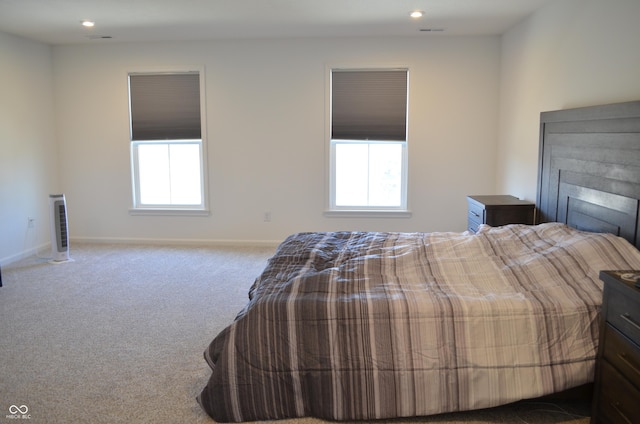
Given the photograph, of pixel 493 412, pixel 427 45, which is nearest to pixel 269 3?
pixel 427 45

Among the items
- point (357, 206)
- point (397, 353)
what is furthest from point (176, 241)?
point (397, 353)

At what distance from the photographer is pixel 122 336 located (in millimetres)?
3320

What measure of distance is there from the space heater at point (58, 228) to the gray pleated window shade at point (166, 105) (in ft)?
4.13

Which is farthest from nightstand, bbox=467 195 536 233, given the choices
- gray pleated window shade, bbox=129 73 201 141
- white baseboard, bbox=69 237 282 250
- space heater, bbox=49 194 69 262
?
space heater, bbox=49 194 69 262

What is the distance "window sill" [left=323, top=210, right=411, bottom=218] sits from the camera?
18.9 feet

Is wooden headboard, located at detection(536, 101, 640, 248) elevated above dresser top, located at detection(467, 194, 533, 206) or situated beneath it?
elevated above

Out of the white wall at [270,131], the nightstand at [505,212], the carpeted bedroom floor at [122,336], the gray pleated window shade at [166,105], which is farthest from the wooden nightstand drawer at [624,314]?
the gray pleated window shade at [166,105]

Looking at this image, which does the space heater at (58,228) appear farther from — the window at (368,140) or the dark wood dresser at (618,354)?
the dark wood dresser at (618,354)

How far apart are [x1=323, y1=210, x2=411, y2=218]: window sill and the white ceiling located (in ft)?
6.42

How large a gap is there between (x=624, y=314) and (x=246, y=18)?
399 centimetres

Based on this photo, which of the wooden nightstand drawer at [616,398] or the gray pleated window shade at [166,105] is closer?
the wooden nightstand drawer at [616,398]

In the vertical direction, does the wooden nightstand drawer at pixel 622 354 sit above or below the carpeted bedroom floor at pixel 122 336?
above

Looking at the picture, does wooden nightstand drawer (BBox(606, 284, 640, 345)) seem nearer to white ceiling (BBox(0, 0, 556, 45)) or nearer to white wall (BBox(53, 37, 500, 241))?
white ceiling (BBox(0, 0, 556, 45))

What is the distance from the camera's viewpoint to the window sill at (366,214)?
5.77 meters
